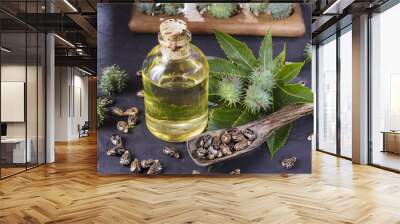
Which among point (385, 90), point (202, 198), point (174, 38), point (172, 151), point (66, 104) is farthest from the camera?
point (66, 104)

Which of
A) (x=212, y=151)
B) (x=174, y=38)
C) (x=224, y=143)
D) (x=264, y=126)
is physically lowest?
(x=212, y=151)

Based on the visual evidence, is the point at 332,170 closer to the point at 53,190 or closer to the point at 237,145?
the point at 237,145

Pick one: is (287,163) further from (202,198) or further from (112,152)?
(112,152)

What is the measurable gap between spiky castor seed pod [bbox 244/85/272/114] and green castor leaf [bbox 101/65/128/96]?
199 centimetres

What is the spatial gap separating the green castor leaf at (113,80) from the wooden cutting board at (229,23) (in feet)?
2.38

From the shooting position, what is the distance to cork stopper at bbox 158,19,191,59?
5852mm

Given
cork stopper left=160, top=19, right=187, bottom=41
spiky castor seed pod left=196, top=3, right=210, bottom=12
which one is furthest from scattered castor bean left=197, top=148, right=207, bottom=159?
spiky castor seed pod left=196, top=3, right=210, bottom=12

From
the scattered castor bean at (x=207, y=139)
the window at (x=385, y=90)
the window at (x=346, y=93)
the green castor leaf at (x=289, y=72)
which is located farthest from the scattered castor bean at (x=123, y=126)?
the window at (x=346, y=93)

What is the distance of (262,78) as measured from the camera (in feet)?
19.8

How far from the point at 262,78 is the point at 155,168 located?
2.25 meters

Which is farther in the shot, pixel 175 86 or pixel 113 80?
pixel 113 80

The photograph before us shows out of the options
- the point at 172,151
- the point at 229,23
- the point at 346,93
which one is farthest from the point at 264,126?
the point at 346,93

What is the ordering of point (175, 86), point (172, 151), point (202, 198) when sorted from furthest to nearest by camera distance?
1. point (172, 151)
2. point (175, 86)
3. point (202, 198)

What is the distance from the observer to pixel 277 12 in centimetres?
616
